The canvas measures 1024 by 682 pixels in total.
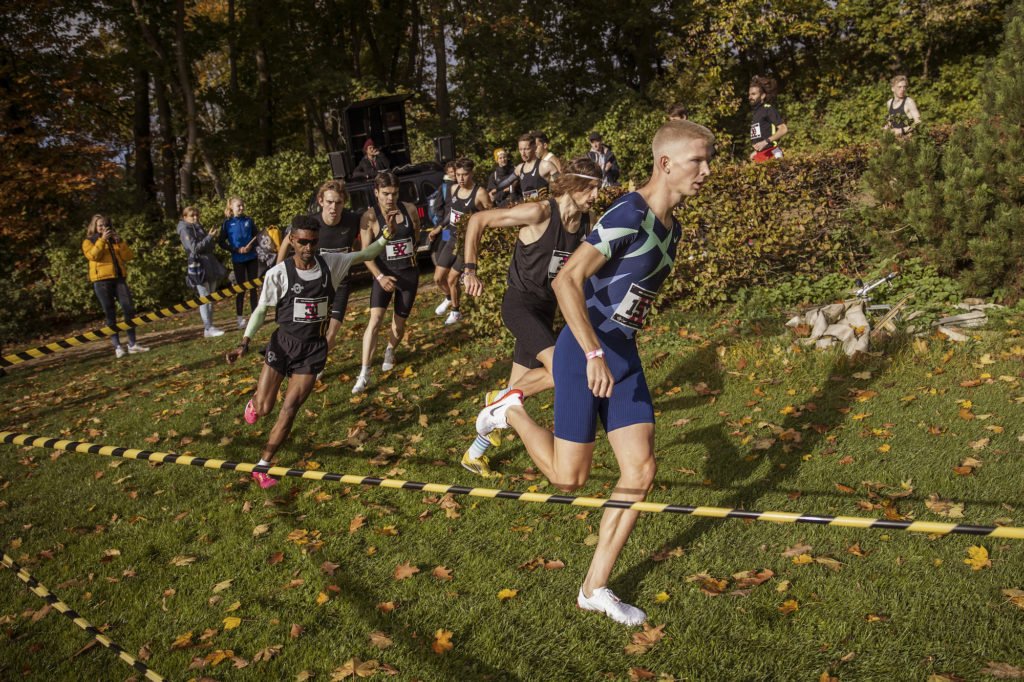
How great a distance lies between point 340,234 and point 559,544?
4730 mm

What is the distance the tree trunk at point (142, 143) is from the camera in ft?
83.9

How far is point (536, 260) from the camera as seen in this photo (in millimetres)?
5781

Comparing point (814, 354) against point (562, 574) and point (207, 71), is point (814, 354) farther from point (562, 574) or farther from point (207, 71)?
point (207, 71)

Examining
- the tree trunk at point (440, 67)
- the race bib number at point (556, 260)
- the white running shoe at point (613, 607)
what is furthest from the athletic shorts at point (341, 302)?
the tree trunk at point (440, 67)

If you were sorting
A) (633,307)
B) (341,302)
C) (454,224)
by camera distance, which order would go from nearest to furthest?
(633,307) → (341,302) → (454,224)

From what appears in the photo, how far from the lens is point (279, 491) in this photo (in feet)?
20.0

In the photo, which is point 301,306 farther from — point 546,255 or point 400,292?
point 400,292

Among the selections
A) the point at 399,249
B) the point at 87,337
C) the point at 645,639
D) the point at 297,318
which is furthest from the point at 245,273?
the point at 645,639

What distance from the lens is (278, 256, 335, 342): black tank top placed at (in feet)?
20.6

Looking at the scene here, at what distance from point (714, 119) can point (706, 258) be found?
15.4 meters

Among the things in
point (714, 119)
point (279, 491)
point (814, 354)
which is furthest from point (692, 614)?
point (714, 119)

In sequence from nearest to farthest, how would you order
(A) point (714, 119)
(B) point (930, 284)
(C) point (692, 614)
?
(C) point (692, 614)
(B) point (930, 284)
(A) point (714, 119)

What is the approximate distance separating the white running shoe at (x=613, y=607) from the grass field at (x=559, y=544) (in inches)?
2.3

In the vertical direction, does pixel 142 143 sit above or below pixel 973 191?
above
